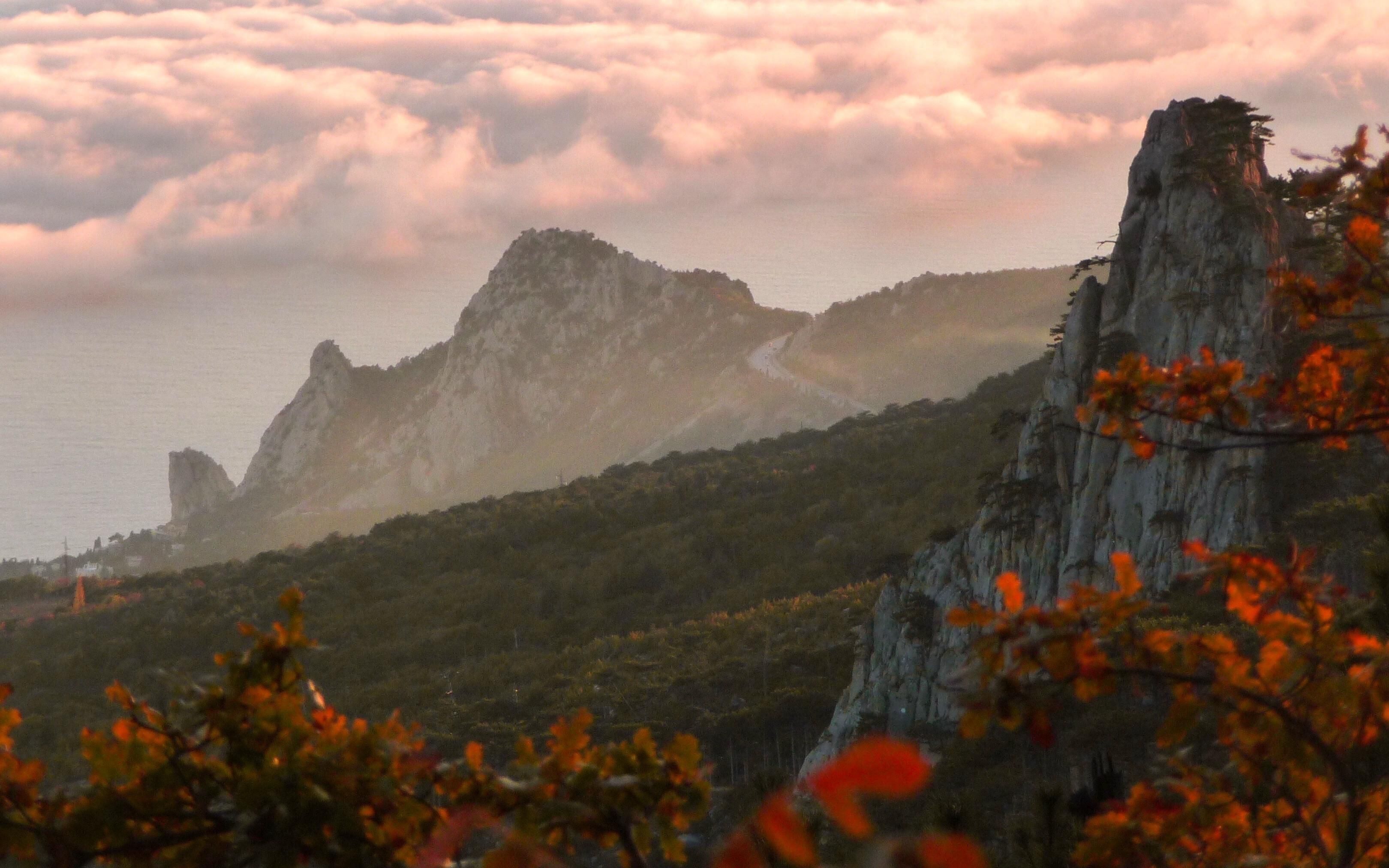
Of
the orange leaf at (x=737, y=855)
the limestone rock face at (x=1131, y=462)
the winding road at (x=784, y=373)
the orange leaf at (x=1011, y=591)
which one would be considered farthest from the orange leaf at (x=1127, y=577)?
the winding road at (x=784, y=373)

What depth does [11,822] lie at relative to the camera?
9.84 feet

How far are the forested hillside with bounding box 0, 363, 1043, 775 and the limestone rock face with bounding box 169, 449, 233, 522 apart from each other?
95.7 metres

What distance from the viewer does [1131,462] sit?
20047 mm

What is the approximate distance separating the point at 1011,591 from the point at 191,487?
15959 cm

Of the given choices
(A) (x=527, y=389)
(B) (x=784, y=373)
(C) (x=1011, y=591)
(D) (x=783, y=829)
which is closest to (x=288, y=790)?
(C) (x=1011, y=591)

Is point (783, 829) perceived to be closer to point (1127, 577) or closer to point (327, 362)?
point (1127, 577)

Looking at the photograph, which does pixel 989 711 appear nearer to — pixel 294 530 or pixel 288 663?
pixel 288 663

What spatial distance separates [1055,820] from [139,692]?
34365 millimetres

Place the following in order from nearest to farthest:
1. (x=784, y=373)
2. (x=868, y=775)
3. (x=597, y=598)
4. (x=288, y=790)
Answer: (x=868, y=775) → (x=288, y=790) → (x=597, y=598) → (x=784, y=373)

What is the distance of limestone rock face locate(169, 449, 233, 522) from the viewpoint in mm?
148625

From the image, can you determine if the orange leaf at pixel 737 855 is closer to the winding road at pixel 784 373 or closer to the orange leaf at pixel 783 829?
the orange leaf at pixel 783 829

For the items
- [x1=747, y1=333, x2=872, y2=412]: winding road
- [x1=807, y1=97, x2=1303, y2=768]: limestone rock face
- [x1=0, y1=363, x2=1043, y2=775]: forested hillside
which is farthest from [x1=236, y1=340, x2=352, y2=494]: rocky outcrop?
[x1=807, y1=97, x2=1303, y2=768]: limestone rock face

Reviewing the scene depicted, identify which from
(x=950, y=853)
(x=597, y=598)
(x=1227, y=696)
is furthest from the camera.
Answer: (x=597, y=598)

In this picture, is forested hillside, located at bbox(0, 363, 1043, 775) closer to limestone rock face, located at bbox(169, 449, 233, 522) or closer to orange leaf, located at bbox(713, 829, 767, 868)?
orange leaf, located at bbox(713, 829, 767, 868)
